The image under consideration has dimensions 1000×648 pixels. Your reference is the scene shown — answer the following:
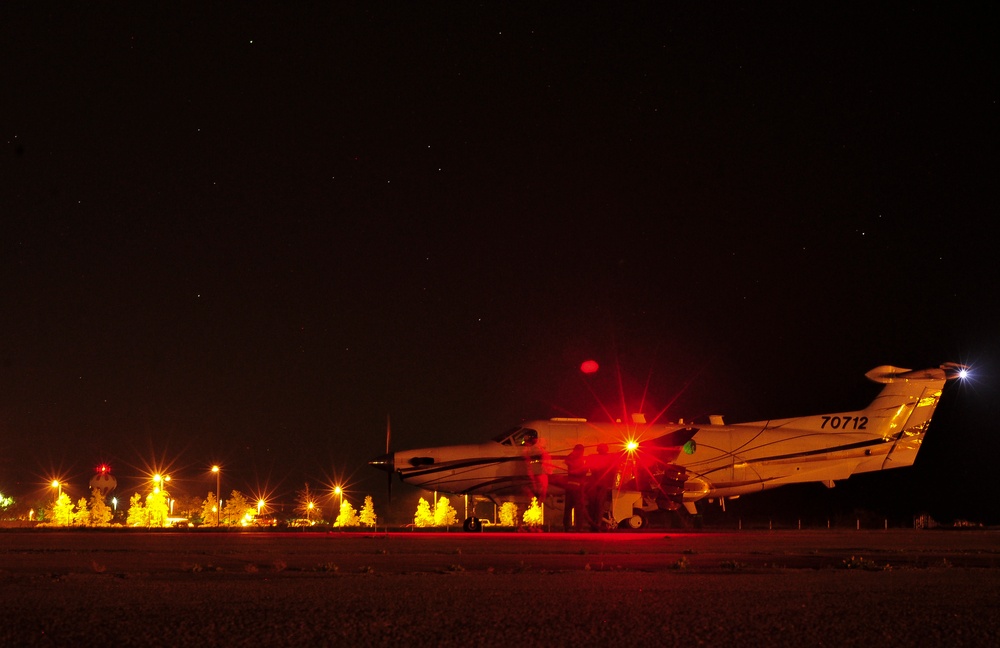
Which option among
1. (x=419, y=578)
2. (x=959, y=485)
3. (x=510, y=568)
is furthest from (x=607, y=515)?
(x=959, y=485)

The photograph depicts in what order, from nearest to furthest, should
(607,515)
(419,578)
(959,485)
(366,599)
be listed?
(366,599) → (419,578) → (607,515) → (959,485)

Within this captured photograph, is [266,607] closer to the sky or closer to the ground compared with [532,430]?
closer to the ground

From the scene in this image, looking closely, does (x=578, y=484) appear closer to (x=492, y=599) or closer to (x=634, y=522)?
(x=634, y=522)

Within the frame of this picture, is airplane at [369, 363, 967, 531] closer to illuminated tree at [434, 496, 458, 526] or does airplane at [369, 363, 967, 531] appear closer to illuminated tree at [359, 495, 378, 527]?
illuminated tree at [434, 496, 458, 526]

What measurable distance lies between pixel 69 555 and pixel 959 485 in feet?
179

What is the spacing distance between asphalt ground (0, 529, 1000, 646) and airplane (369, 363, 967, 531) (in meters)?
16.0

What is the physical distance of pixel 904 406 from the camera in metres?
41.2

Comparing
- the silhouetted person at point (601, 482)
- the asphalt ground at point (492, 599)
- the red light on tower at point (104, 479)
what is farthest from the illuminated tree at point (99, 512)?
the asphalt ground at point (492, 599)

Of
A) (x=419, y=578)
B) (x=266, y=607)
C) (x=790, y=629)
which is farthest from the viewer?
(x=419, y=578)

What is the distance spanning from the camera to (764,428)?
3934 cm

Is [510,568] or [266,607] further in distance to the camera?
[510,568]

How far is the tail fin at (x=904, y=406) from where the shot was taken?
40.1 meters

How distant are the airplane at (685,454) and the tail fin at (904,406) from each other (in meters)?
0.05

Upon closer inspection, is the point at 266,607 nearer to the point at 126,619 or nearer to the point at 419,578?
the point at 126,619
